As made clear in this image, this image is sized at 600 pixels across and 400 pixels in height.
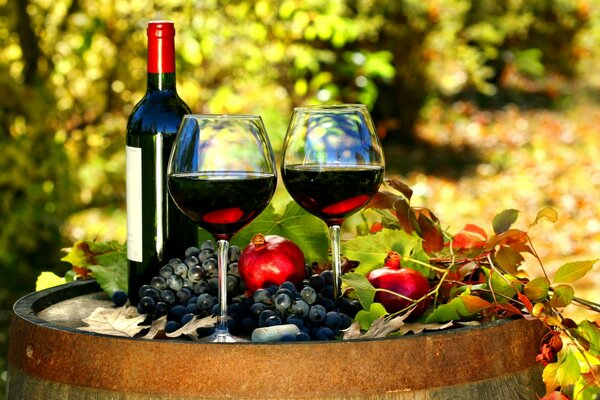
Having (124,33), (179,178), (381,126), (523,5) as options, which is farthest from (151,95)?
(523,5)

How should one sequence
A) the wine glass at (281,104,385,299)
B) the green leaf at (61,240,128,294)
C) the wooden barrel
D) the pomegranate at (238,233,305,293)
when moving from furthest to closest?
the green leaf at (61,240,128,294) → the pomegranate at (238,233,305,293) → the wine glass at (281,104,385,299) → the wooden barrel

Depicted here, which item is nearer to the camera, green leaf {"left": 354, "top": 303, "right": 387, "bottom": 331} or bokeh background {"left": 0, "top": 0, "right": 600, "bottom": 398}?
green leaf {"left": 354, "top": 303, "right": 387, "bottom": 331}

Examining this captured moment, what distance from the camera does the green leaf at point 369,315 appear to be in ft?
5.83

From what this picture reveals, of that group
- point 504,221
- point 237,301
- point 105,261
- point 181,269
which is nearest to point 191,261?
point 181,269

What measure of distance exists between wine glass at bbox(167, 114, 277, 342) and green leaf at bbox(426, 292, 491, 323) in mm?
369

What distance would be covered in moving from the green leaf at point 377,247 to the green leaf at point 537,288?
0.81 feet

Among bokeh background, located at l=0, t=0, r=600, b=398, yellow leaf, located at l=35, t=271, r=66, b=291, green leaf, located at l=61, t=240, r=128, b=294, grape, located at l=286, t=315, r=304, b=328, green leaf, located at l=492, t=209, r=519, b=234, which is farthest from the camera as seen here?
bokeh background, located at l=0, t=0, r=600, b=398

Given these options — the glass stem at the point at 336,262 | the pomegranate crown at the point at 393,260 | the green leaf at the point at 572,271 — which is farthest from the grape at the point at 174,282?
the green leaf at the point at 572,271

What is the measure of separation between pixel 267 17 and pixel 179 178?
157 inches

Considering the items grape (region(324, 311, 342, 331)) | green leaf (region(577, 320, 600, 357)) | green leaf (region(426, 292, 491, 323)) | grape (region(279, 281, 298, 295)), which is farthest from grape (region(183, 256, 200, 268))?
green leaf (region(577, 320, 600, 357))

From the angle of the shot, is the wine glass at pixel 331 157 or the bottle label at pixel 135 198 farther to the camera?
the bottle label at pixel 135 198

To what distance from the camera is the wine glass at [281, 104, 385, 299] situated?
1.84 metres

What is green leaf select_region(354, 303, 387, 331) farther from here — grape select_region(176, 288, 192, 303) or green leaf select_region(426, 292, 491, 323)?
grape select_region(176, 288, 192, 303)

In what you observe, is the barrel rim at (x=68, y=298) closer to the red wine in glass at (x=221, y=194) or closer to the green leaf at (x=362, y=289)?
the green leaf at (x=362, y=289)
